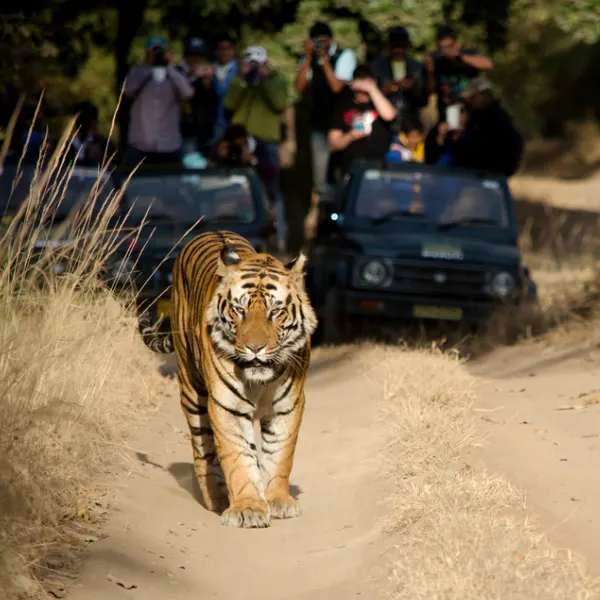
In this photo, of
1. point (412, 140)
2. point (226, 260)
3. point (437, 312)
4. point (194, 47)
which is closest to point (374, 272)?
point (437, 312)

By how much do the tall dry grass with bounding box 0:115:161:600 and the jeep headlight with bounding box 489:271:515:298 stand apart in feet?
13.8

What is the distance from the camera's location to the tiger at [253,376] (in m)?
6.43

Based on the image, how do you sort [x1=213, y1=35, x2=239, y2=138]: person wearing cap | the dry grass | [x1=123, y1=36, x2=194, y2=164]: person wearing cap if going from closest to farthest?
the dry grass → [x1=123, y1=36, x2=194, y2=164]: person wearing cap → [x1=213, y1=35, x2=239, y2=138]: person wearing cap

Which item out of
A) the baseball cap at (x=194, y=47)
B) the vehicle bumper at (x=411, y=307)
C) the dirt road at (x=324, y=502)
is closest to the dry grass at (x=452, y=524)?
the dirt road at (x=324, y=502)

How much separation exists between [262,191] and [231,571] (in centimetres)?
623

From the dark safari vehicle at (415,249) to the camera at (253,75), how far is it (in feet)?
6.54

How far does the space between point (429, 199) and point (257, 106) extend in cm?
229

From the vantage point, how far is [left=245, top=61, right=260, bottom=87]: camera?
1359 centimetres

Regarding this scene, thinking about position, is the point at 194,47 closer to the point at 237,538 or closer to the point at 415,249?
the point at 415,249

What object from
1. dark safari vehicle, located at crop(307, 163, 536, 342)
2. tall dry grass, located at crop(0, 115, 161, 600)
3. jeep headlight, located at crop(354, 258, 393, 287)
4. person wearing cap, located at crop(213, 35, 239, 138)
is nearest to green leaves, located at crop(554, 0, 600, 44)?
person wearing cap, located at crop(213, 35, 239, 138)

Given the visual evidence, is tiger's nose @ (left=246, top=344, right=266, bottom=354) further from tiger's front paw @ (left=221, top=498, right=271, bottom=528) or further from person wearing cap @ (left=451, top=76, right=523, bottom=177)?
person wearing cap @ (left=451, top=76, right=523, bottom=177)

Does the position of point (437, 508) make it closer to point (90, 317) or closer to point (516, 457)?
point (516, 457)

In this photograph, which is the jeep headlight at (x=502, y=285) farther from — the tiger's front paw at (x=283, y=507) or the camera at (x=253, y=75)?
the tiger's front paw at (x=283, y=507)

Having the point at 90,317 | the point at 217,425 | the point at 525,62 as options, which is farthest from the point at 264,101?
the point at 525,62
